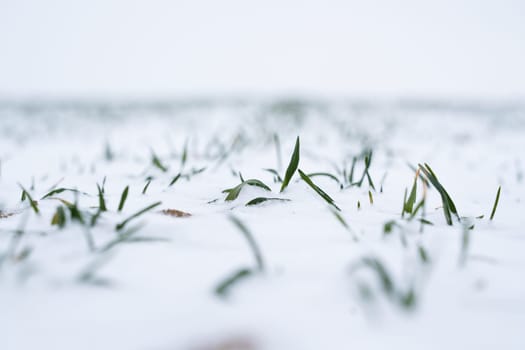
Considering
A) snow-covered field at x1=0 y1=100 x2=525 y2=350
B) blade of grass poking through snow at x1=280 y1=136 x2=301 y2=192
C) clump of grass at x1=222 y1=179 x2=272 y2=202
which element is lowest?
snow-covered field at x1=0 y1=100 x2=525 y2=350

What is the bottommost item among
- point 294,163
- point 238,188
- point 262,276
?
point 262,276

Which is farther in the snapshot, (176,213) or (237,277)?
(176,213)

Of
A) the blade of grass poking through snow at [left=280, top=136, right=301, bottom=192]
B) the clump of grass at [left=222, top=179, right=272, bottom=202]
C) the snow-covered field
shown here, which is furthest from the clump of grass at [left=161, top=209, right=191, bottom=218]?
the blade of grass poking through snow at [left=280, top=136, right=301, bottom=192]

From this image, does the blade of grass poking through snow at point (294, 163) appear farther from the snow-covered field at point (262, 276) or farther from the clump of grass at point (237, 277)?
the clump of grass at point (237, 277)

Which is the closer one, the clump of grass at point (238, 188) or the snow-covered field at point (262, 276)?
the snow-covered field at point (262, 276)

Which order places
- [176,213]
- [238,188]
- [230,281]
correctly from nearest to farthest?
[230,281]
[176,213]
[238,188]

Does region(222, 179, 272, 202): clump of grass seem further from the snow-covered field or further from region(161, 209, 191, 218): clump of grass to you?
region(161, 209, 191, 218): clump of grass

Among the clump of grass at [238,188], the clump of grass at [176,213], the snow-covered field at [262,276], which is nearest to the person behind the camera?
the snow-covered field at [262,276]

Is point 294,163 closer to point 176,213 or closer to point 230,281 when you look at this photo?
point 176,213

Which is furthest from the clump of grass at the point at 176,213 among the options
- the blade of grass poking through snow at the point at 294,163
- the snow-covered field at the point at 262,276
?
the blade of grass poking through snow at the point at 294,163

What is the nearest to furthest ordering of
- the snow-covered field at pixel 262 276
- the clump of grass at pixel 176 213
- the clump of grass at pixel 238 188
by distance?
the snow-covered field at pixel 262 276, the clump of grass at pixel 176 213, the clump of grass at pixel 238 188

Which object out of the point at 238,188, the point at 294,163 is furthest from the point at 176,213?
the point at 294,163
